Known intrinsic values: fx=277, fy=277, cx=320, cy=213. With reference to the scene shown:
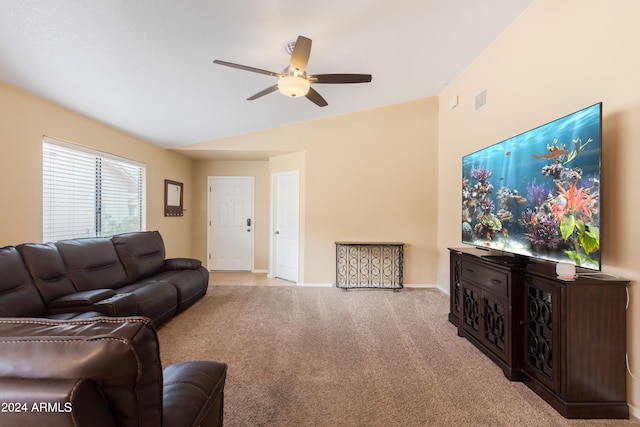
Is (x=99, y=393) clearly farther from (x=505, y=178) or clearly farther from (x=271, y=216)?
(x=271, y=216)

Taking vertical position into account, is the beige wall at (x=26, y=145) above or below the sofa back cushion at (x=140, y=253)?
above

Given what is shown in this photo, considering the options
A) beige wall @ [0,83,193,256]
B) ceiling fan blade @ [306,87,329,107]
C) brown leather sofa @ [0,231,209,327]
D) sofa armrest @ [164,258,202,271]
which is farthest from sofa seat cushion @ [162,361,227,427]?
sofa armrest @ [164,258,202,271]

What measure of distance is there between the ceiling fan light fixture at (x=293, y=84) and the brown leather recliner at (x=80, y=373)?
6.48 ft

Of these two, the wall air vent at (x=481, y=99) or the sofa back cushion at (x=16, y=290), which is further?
the wall air vent at (x=481, y=99)

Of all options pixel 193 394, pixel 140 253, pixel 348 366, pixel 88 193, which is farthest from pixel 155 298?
pixel 193 394

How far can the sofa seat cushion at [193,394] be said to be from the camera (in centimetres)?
92

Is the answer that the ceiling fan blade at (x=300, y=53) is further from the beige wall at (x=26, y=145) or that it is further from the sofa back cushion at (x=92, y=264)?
the sofa back cushion at (x=92, y=264)

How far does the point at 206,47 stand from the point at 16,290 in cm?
241

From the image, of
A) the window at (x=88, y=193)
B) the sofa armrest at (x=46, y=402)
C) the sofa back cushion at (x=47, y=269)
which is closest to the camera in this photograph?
the sofa armrest at (x=46, y=402)

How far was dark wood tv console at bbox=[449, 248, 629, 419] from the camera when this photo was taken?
1701 millimetres

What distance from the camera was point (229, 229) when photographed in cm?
566

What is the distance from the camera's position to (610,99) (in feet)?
6.02

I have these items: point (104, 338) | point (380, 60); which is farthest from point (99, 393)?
point (380, 60)

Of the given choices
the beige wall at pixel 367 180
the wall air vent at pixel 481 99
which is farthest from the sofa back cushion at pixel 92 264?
the wall air vent at pixel 481 99
